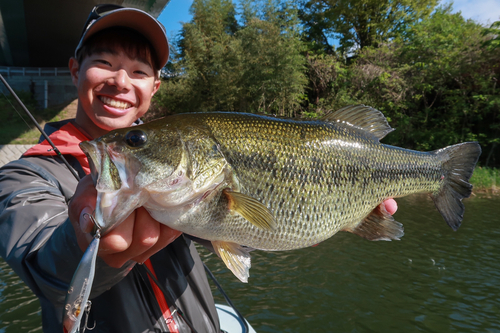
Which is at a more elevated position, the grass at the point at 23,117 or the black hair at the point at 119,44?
the black hair at the point at 119,44

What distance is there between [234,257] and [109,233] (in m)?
0.72

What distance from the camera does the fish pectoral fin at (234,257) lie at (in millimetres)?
1554

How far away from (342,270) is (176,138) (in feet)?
21.9

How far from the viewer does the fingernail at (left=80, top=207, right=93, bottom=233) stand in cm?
97

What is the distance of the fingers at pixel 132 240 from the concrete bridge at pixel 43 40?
1374 centimetres

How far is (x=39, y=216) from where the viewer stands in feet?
4.00

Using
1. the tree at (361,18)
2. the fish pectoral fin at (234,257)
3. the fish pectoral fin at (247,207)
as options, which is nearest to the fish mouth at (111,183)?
the fish pectoral fin at (247,207)

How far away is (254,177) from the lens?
1496 millimetres

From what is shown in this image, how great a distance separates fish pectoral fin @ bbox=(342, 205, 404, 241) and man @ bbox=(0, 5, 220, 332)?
3.60 ft

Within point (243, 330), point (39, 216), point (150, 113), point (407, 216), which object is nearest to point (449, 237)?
point (407, 216)

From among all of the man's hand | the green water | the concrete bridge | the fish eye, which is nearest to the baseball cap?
the fish eye

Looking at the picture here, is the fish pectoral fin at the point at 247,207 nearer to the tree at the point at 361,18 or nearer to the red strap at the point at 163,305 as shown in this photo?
the red strap at the point at 163,305

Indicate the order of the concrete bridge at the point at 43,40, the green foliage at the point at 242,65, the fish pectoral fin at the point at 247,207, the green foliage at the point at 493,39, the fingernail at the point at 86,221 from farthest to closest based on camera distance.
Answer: the green foliage at the point at 242,65 < the green foliage at the point at 493,39 < the concrete bridge at the point at 43,40 < the fish pectoral fin at the point at 247,207 < the fingernail at the point at 86,221

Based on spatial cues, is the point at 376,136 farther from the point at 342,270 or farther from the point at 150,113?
the point at 150,113
